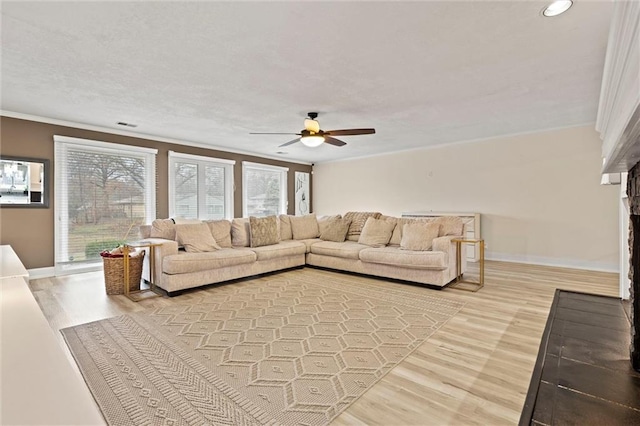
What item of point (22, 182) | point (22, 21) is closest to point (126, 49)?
point (22, 21)

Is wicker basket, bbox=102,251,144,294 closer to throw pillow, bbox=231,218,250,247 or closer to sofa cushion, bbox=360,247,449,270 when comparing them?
throw pillow, bbox=231,218,250,247

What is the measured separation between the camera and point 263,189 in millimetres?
7898

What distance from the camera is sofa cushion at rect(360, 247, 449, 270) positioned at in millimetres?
3883

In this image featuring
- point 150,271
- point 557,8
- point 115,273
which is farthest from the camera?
point 150,271

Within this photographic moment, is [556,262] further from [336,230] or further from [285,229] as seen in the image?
[285,229]

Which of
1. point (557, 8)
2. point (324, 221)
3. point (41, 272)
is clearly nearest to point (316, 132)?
point (324, 221)

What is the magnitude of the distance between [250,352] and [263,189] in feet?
19.4

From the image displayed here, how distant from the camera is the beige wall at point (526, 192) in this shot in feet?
16.0

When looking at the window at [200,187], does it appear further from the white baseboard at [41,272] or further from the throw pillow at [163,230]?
the white baseboard at [41,272]

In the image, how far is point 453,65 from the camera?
9.46ft

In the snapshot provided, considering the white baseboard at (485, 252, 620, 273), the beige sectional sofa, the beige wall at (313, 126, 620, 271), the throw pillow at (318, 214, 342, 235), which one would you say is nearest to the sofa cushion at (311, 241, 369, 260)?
the beige sectional sofa

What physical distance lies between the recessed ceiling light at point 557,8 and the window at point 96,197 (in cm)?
590

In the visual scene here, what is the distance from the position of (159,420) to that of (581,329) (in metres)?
3.15

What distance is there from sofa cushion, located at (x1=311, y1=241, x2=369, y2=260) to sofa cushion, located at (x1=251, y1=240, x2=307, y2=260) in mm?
240
